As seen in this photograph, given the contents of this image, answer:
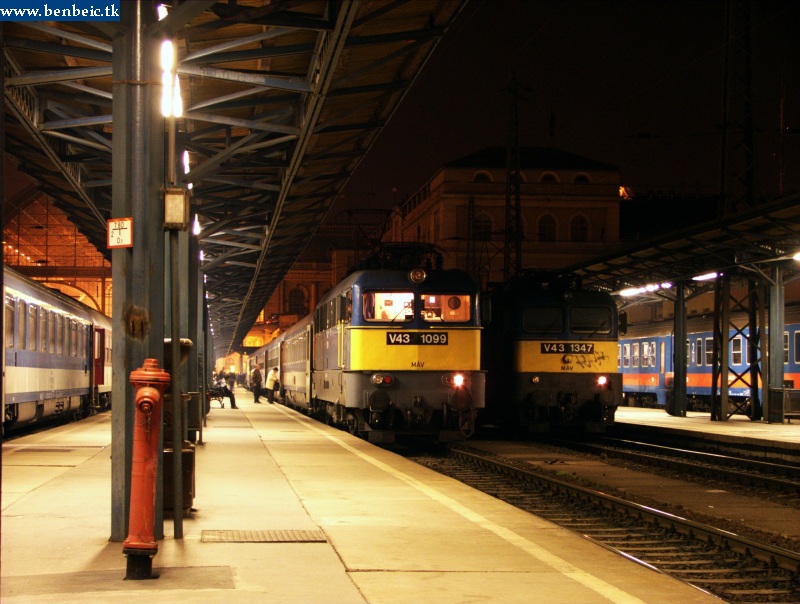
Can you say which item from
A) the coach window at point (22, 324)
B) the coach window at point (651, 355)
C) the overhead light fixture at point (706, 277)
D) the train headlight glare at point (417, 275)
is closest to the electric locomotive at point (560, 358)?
the train headlight glare at point (417, 275)

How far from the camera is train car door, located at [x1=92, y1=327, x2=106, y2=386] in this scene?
32994 millimetres

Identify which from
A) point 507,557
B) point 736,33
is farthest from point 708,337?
point 507,557

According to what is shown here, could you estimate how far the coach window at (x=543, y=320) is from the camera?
24172mm

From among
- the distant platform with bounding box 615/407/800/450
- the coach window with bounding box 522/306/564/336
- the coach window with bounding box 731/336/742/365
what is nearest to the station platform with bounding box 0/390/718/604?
the coach window with bounding box 522/306/564/336

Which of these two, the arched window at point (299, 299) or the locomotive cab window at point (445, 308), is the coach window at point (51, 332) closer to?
the locomotive cab window at point (445, 308)

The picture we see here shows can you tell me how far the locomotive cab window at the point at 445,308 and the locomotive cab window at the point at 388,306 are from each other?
274 millimetres

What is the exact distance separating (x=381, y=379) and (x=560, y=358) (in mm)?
5714

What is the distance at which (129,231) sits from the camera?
8.37 m

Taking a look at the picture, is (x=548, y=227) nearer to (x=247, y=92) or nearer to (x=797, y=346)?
(x=797, y=346)

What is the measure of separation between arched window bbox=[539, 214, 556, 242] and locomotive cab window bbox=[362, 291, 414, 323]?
2482 inches

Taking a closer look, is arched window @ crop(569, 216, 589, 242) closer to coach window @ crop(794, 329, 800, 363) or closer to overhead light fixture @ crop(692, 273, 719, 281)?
coach window @ crop(794, 329, 800, 363)

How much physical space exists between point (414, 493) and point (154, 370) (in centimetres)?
533

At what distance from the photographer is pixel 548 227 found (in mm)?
83000

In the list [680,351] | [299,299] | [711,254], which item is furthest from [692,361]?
[299,299]
